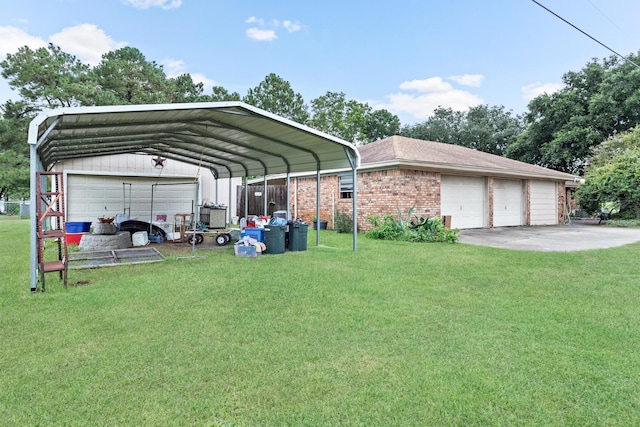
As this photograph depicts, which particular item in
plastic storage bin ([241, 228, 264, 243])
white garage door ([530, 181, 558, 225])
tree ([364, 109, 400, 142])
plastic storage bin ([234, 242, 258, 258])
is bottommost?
plastic storage bin ([234, 242, 258, 258])

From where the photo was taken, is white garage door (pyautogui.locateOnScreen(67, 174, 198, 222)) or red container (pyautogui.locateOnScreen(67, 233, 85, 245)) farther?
white garage door (pyautogui.locateOnScreen(67, 174, 198, 222))

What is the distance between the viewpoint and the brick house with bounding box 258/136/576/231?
1264 cm

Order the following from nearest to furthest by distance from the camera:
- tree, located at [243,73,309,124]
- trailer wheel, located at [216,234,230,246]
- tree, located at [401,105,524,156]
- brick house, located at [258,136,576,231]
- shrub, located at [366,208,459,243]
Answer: trailer wheel, located at [216,234,230,246]
shrub, located at [366,208,459,243]
brick house, located at [258,136,576,231]
tree, located at [243,73,309,124]
tree, located at [401,105,524,156]

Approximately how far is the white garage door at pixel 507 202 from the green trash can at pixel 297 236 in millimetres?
10335

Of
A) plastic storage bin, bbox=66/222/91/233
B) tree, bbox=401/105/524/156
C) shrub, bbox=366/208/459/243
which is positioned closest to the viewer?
plastic storage bin, bbox=66/222/91/233

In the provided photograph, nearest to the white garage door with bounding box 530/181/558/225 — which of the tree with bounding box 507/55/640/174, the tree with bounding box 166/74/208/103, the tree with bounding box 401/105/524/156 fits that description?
the tree with bounding box 507/55/640/174

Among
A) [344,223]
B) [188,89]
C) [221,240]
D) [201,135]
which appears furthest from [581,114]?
[188,89]

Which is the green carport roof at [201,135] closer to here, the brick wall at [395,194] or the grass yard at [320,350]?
the grass yard at [320,350]

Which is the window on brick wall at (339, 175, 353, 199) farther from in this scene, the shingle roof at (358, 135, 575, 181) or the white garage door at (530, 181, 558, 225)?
the white garage door at (530, 181, 558, 225)

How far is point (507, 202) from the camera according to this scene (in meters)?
16.5

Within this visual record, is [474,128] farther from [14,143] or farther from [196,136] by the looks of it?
[14,143]

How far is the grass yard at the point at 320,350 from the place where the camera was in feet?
7.59

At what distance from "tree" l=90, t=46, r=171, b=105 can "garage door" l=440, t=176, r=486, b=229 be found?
18753mm

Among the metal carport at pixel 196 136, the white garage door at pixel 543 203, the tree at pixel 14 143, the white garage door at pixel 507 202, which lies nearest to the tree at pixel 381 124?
the white garage door at pixel 543 203
